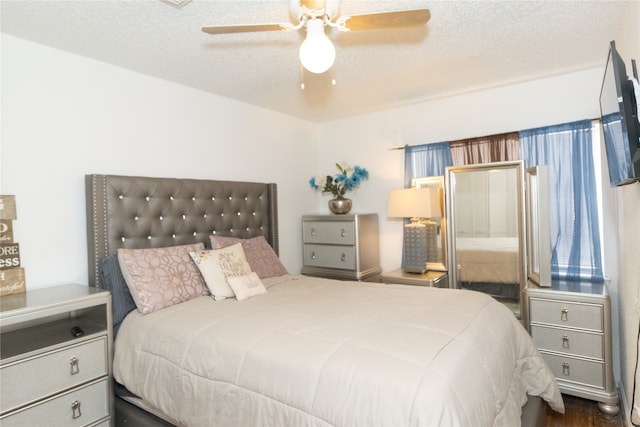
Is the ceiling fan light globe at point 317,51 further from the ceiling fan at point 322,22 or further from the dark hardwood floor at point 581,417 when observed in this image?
the dark hardwood floor at point 581,417

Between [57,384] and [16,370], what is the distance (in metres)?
0.20

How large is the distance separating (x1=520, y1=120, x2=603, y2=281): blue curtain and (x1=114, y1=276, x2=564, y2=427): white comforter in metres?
1.20

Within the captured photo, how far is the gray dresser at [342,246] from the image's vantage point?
11.3 feet

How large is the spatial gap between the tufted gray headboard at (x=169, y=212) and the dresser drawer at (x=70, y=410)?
24.6 inches

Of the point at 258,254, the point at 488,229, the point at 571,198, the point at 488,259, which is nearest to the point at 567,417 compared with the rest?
the point at 488,259

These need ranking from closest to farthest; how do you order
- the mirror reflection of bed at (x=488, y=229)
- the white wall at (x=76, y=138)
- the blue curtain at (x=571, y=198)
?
the white wall at (x=76, y=138) → the blue curtain at (x=571, y=198) → the mirror reflection of bed at (x=488, y=229)

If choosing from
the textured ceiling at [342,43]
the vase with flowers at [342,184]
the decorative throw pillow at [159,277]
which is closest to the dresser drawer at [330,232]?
the vase with flowers at [342,184]

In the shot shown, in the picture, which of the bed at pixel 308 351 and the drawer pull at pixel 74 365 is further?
the drawer pull at pixel 74 365

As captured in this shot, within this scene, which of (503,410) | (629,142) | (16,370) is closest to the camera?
(629,142)

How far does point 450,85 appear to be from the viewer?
120 inches

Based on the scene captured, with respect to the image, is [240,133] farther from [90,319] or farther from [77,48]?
[90,319]

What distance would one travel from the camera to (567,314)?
242 cm

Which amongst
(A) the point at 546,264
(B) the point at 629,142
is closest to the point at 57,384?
(B) the point at 629,142

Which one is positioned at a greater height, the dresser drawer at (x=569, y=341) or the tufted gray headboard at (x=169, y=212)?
the tufted gray headboard at (x=169, y=212)
